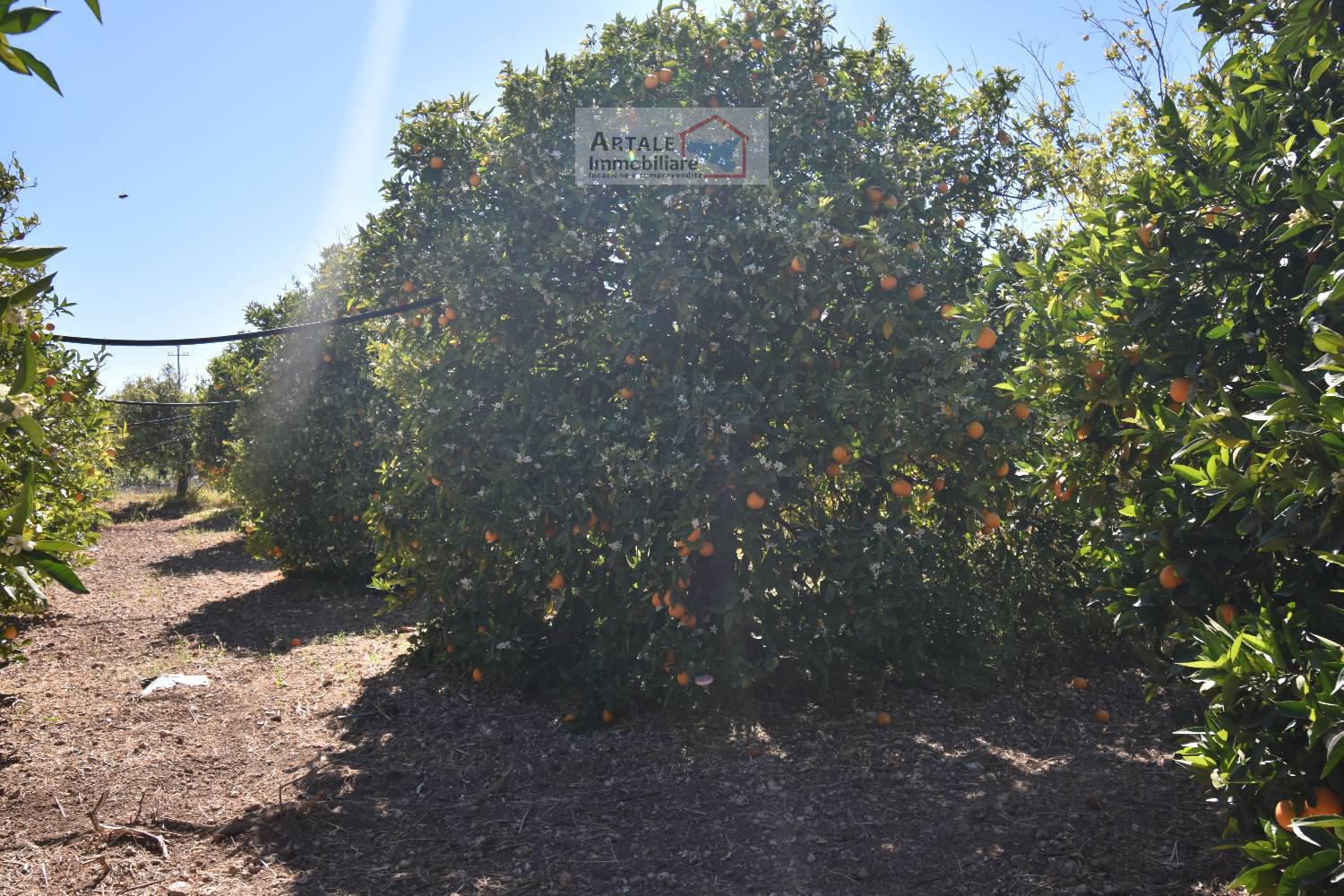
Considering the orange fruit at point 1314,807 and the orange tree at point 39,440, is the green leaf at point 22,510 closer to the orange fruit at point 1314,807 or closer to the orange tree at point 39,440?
the orange tree at point 39,440

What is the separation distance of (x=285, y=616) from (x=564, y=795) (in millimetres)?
5627

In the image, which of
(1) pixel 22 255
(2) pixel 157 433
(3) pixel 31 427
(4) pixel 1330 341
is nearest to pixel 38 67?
(1) pixel 22 255

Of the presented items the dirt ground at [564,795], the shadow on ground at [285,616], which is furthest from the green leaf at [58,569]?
the shadow on ground at [285,616]

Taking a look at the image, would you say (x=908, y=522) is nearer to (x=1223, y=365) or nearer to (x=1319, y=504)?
(x=1223, y=365)

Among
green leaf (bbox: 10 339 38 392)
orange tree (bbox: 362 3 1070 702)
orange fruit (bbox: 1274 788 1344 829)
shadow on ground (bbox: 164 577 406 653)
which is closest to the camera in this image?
green leaf (bbox: 10 339 38 392)

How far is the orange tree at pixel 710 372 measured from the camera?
4.44 m

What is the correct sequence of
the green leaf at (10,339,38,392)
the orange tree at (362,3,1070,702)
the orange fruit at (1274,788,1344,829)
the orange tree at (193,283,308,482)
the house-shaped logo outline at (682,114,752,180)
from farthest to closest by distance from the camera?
the orange tree at (193,283,308,482)
the house-shaped logo outline at (682,114,752,180)
the orange tree at (362,3,1070,702)
the orange fruit at (1274,788,1344,829)
the green leaf at (10,339,38,392)

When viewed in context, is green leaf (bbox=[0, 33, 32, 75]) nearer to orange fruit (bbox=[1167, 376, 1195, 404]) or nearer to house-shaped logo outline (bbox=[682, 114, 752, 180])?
orange fruit (bbox=[1167, 376, 1195, 404])

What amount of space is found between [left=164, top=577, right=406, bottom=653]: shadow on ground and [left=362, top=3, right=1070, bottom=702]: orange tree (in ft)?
7.89

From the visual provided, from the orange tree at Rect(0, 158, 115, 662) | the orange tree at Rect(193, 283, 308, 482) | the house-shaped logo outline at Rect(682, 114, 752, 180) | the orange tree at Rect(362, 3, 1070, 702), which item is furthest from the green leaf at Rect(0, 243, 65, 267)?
the orange tree at Rect(193, 283, 308, 482)

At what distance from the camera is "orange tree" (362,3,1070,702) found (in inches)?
175

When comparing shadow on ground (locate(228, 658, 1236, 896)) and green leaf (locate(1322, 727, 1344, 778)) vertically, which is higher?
green leaf (locate(1322, 727, 1344, 778))

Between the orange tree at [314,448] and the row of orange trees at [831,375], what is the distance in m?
3.41

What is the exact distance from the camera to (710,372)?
4566 mm
